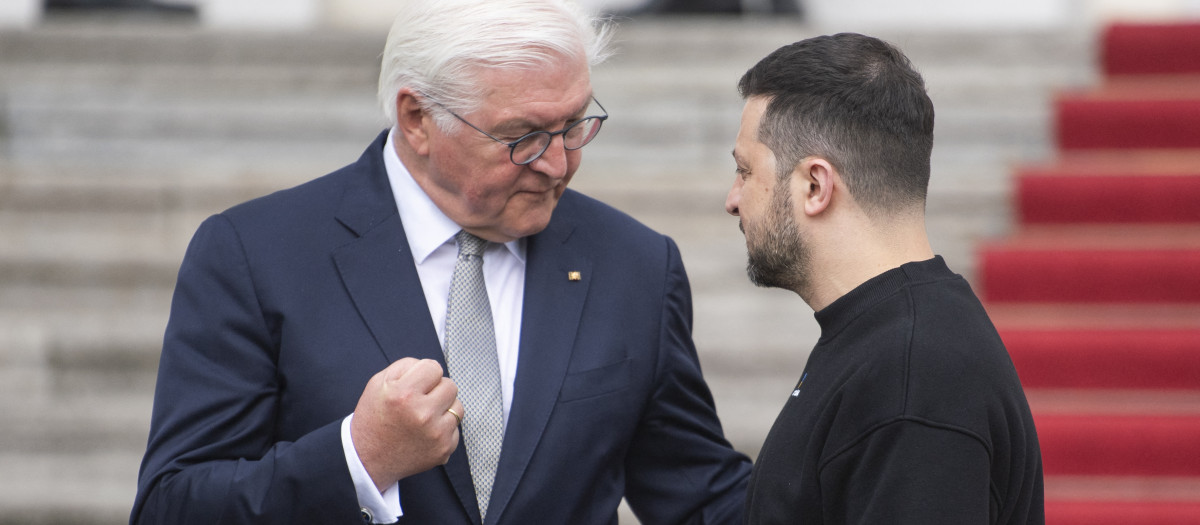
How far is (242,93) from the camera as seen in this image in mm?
4754

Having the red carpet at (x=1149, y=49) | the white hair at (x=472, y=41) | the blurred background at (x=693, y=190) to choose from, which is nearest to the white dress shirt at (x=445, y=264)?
the white hair at (x=472, y=41)

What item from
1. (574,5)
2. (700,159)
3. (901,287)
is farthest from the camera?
(700,159)

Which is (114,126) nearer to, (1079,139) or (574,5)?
(574,5)

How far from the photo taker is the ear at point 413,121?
179 centimetres

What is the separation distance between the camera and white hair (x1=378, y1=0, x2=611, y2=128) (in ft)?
5.59

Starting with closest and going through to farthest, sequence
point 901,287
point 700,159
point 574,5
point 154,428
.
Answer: point 901,287 < point 154,428 < point 574,5 < point 700,159

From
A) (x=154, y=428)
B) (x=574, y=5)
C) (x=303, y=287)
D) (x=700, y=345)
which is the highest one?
(x=574, y=5)

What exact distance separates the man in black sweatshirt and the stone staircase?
224 centimetres

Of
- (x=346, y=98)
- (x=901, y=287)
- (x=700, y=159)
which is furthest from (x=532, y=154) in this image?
(x=346, y=98)

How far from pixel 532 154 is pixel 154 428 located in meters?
0.69

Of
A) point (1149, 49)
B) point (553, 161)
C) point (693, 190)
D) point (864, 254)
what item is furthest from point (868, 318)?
point (1149, 49)

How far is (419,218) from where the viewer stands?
1834 millimetres

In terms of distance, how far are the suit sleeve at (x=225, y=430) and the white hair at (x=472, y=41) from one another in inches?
15.1

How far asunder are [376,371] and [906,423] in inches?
31.8
